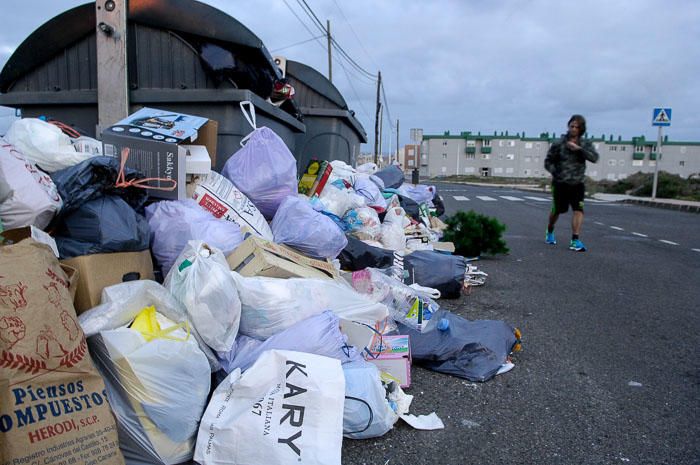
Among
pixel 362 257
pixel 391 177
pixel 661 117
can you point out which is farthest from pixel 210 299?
pixel 661 117

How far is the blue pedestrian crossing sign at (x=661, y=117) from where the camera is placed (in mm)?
14133

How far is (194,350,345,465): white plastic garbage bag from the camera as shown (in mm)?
1548

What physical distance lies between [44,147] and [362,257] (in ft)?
6.56

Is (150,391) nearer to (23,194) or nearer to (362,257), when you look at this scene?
(23,194)

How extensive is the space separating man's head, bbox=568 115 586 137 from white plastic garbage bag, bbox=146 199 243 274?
4.97 m

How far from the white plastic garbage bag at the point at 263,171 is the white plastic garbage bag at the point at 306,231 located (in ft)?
0.77

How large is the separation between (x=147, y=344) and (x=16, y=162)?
0.97m

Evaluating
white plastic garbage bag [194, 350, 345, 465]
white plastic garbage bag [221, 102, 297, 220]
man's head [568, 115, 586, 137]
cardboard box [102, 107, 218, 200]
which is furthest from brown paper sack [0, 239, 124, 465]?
man's head [568, 115, 586, 137]

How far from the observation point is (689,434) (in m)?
1.90

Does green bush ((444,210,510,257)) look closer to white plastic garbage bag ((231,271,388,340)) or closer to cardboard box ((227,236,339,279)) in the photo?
cardboard box ((227,236,339,279))

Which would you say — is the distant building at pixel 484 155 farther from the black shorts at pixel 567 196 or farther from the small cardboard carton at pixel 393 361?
the small cardboard carton at pixel 393 361

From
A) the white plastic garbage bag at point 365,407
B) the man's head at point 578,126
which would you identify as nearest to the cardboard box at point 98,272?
the white plastic garbage bag at point 365,407

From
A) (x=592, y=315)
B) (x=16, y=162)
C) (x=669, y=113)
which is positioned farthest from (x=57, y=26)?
(x=669, y=113)

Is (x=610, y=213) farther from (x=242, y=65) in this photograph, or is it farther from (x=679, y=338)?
(x=242, y=65)
